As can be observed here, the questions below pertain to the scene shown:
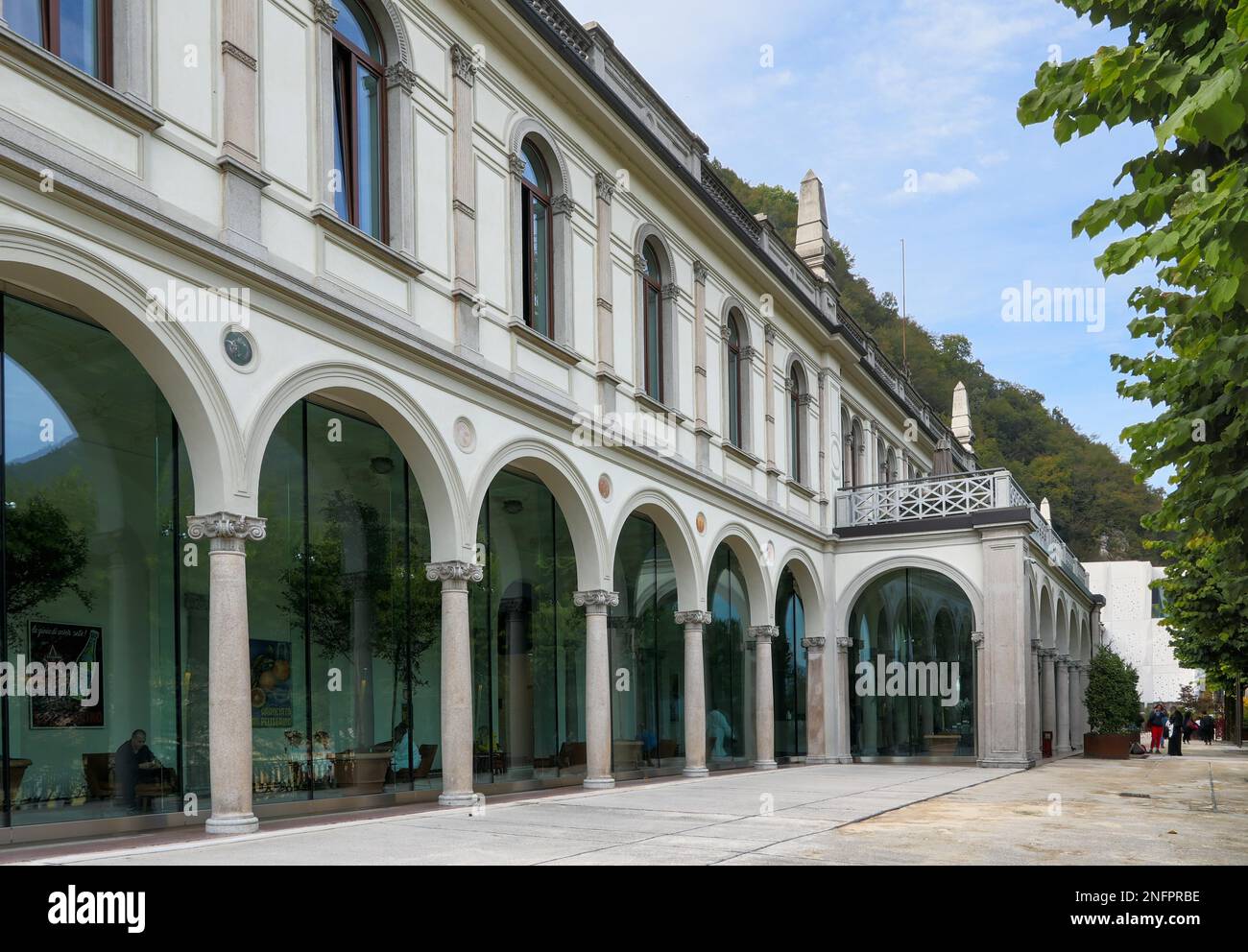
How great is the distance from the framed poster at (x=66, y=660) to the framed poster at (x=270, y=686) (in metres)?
1.75

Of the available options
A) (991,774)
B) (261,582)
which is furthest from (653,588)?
(261,582)

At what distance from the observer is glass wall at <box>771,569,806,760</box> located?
84.1ft

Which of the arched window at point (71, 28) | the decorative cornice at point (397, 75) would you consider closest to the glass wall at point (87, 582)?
the arched window at point (71, 28)

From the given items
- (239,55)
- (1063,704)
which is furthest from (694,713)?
(1063,704)

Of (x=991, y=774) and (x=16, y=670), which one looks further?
(x=991, y=774)

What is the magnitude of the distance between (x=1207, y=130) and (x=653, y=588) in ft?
53.6

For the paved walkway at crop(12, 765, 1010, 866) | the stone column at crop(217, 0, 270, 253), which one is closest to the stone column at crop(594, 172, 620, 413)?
the paved walkway at crop(12, 765, 1010, 866)

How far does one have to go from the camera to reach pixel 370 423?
1449cm

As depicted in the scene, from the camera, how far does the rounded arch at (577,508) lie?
15984 mm

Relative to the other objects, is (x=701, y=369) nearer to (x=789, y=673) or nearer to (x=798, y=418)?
(x=798, y=418)

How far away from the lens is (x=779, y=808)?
44.0ft

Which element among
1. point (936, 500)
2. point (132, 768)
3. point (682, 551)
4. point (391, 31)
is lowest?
point (132, 768)

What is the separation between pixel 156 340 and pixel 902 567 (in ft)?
64.7
